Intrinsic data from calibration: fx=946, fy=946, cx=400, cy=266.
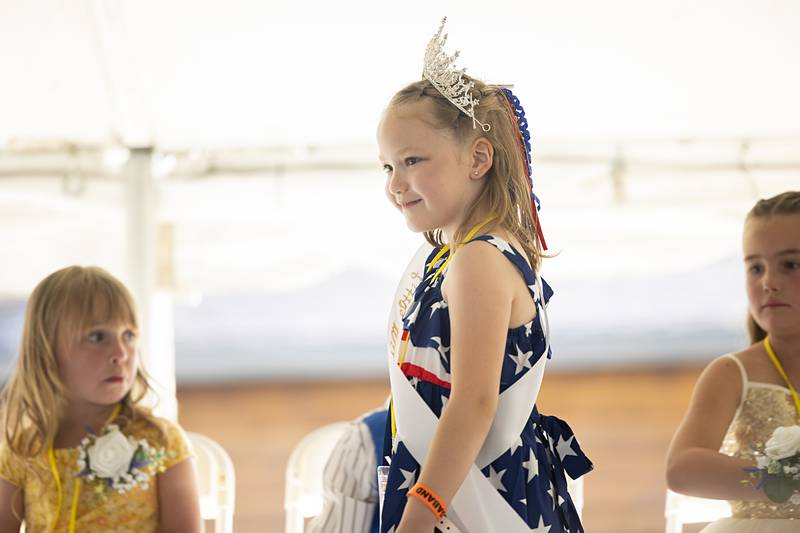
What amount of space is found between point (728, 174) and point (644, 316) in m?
10.5

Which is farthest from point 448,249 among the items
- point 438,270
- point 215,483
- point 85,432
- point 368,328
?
point 368,328

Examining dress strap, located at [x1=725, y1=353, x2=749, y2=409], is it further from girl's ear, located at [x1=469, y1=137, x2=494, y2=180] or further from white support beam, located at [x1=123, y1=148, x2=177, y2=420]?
white support beam, located at [x1=123, y1=148, x2=177, y2=420]

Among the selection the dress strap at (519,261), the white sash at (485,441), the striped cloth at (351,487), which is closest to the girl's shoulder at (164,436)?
the striped cloth at (351,487)

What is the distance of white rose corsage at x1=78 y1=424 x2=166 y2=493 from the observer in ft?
7.75

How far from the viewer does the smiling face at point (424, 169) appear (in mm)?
1800

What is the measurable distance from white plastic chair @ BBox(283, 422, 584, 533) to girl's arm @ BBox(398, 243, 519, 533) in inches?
54.2

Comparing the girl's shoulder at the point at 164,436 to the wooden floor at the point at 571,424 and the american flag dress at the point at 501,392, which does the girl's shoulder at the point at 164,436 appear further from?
the wooden floor at the point at 571,424

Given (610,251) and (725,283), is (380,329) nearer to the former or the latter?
(725,283)

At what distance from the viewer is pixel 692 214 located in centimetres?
365

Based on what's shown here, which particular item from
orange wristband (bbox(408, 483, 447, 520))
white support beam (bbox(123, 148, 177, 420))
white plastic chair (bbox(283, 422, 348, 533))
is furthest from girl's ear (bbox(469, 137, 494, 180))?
white support beam (bbox(123, 148, 177, 420))

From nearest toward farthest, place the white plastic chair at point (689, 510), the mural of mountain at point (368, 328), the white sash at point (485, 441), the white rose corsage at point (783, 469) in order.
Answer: the white sash at point (485, 441), the white rose corsage at point (783, 469), the white plastic chair at point (689, 510), the mural of mountain at point (368, 328)

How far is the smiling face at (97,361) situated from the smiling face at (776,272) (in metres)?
1.61

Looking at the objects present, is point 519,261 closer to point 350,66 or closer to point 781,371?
point 781,371

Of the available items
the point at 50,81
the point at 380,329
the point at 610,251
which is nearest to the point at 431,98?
the point at 50,81
